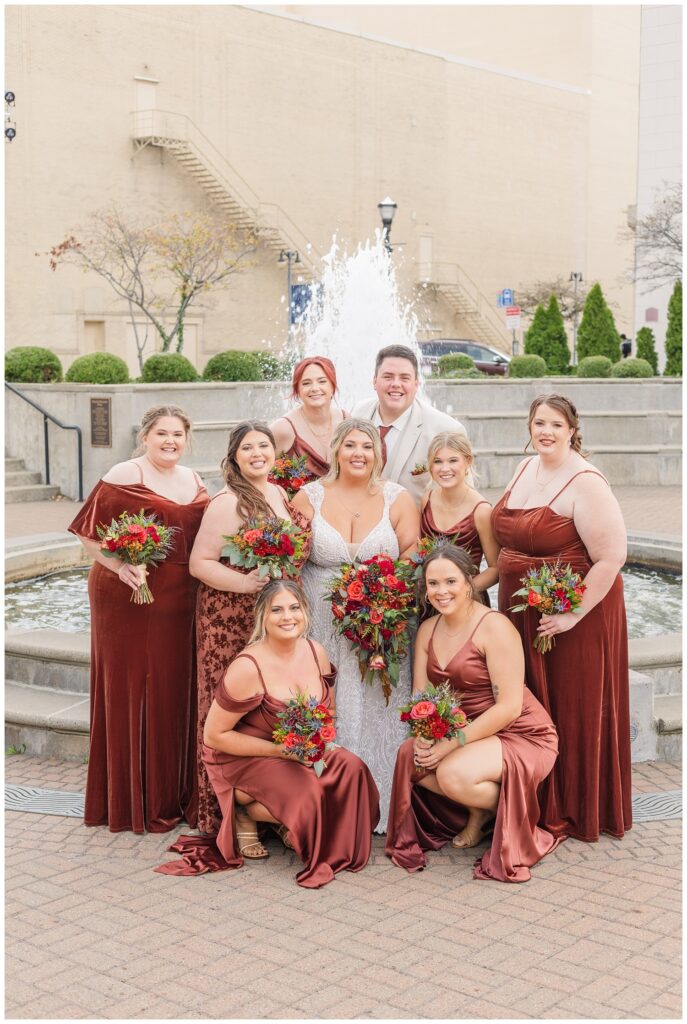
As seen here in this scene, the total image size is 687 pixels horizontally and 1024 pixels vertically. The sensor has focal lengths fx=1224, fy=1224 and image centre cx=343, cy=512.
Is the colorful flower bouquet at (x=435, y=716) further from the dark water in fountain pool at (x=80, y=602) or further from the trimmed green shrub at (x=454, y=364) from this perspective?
the trimmed green shrub at (x=454, y=364)

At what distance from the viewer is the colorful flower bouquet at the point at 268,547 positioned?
5.93 m

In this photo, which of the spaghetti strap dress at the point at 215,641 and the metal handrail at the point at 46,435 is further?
the metal handrail at the point at 46,435

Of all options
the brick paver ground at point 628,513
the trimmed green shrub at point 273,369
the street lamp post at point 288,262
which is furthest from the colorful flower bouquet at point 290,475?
the street lamp post at point 288,262

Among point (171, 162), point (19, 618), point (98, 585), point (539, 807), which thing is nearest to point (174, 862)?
point (98, 585)

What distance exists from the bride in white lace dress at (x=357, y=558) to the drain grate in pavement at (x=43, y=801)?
5.00 ft

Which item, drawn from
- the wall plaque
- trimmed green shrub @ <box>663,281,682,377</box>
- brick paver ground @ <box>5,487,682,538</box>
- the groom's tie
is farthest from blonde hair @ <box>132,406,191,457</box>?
trimmed green shrub @ <box>663,281,682,377</box>

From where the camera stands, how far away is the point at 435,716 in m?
5.68

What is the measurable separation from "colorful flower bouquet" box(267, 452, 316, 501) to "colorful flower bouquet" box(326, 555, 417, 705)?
30.5 inches

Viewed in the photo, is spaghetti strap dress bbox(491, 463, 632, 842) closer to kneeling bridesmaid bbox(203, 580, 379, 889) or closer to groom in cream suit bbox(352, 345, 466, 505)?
groom in cream suit bbox(352, 345, 466, 505)

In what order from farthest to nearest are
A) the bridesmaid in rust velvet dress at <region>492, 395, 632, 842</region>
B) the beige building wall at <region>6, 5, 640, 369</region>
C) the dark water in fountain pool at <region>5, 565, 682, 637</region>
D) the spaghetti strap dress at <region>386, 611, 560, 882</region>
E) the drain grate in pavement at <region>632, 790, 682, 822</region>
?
1. the beige building wall at <region>6, 5, 640, 369</region>
2. the dark water in fountain pool at <region>5, 565, 682, 637</region>
3. the drain grate in pavement at <region>632, 790, 682, 822</region>
4. the bridesmaid in rust velvet dress at <region>492, 395, 632, 842</region>
5. the spaghetti strap dress at <region>386, 611, 560, 882</region>

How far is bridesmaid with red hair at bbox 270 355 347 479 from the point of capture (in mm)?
6945

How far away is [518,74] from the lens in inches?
2007

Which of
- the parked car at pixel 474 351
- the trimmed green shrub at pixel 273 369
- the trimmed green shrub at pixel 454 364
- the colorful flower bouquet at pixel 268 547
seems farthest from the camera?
the parked car at pixel 474 351

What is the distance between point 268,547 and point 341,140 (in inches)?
1583
